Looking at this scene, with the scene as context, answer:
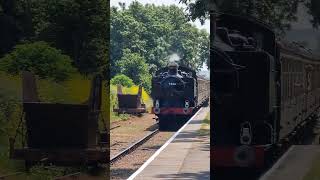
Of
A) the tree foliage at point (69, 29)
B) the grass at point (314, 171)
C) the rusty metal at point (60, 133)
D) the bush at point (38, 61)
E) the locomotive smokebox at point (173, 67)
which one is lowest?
the grass at point (314, 171)

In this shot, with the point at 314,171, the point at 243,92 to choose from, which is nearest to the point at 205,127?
the point at 243,92

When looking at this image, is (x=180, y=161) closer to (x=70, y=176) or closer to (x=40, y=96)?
(x=70, y=176)

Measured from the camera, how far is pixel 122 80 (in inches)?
222

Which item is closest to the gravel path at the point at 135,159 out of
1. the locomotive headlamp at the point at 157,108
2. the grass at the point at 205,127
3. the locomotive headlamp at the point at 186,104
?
the locomotive headlamp at the point at 157,108

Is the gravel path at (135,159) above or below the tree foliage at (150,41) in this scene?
below

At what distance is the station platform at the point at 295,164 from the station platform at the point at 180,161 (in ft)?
2.20

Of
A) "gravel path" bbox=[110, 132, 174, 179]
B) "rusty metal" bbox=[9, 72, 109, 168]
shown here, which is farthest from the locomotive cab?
"rusty metal" bbox=[9, 72, 109, 168]

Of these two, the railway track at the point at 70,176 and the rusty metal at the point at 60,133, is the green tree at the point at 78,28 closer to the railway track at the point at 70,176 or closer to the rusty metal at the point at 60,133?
the rusty metal at the point at 60,133

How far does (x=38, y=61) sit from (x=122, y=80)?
131 centimetres

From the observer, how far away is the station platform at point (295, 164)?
5371mm

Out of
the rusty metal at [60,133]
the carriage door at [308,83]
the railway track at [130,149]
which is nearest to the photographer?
the carriage door at [308,83]

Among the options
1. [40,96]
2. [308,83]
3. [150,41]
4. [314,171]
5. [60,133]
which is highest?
[150,41]

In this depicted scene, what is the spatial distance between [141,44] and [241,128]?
1.48 m

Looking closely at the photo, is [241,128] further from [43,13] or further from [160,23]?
[43,13]
